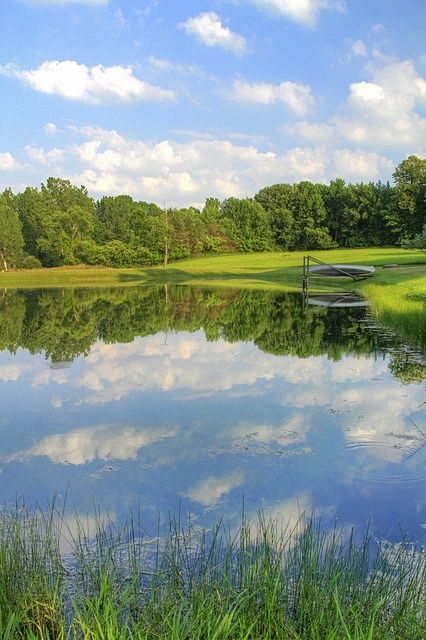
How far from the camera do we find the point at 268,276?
48.8 meters

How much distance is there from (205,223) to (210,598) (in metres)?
79.2

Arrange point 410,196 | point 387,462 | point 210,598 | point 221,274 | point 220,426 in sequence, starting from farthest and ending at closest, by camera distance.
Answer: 1. point 410,196
2. point 221,274
3. point 220,426
4. point 387,462
5. point 210,598

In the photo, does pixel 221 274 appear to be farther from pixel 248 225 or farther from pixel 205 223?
pixel 248 225

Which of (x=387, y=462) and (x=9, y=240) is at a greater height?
(x=9, y=240)

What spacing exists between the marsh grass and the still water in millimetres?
1102

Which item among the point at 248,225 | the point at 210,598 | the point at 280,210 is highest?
the point at 280,210

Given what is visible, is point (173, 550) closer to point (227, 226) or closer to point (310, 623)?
point (310, 623)

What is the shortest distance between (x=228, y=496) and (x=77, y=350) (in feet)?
35.4

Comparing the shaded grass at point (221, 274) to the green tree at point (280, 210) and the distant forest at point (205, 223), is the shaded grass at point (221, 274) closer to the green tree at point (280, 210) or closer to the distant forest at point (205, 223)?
the distant forest at point (205, 223)

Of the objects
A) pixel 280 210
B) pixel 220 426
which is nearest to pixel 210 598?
pixel 220 426

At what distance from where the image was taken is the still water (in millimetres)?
6180

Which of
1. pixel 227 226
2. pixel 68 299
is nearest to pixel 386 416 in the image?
pixel 68 299

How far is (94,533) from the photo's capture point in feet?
17.8

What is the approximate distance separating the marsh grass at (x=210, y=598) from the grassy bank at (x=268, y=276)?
52.5ft
